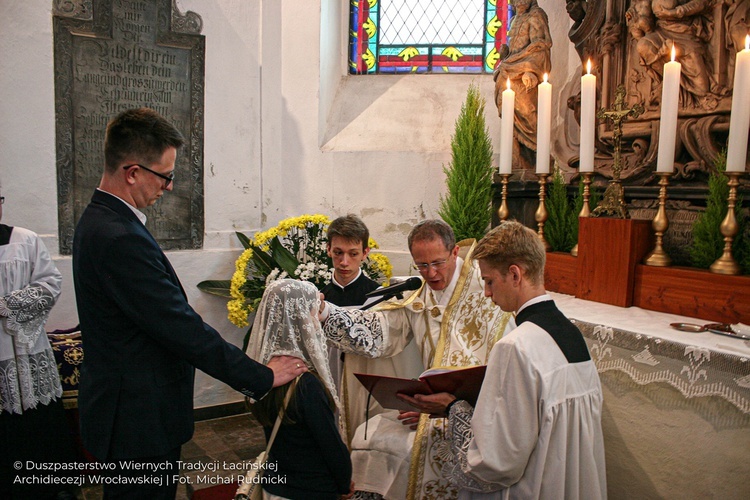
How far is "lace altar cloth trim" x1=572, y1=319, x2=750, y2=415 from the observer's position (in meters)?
2.34

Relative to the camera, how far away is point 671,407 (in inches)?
101

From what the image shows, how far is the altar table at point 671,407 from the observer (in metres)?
2.38

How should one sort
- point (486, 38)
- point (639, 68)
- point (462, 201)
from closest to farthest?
point (639, 68), point (462, 201), point (486, 38)

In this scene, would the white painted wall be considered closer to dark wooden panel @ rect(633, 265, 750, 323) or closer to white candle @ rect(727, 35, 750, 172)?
white candle @ rect(727, 35, 750, 172)

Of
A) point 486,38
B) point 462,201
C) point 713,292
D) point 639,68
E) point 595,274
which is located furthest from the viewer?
point 486,38

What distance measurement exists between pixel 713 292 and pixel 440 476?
1556mm

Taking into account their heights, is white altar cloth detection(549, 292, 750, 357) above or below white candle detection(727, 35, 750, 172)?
below

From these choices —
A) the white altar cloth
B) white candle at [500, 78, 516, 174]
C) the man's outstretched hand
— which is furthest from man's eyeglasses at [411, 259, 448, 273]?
white candle at [500, 78, 516, 174]

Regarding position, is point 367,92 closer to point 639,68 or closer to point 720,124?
point 639,68

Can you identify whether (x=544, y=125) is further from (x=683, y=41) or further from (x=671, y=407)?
(x=671, y=407)

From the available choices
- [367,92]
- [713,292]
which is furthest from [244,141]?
[713,292]

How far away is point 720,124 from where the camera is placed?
3.45m

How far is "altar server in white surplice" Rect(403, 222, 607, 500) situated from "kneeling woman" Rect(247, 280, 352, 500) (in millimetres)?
513

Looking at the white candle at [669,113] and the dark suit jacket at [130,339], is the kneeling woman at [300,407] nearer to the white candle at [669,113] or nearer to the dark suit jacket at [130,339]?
the dark suit jacket at [130,339]
